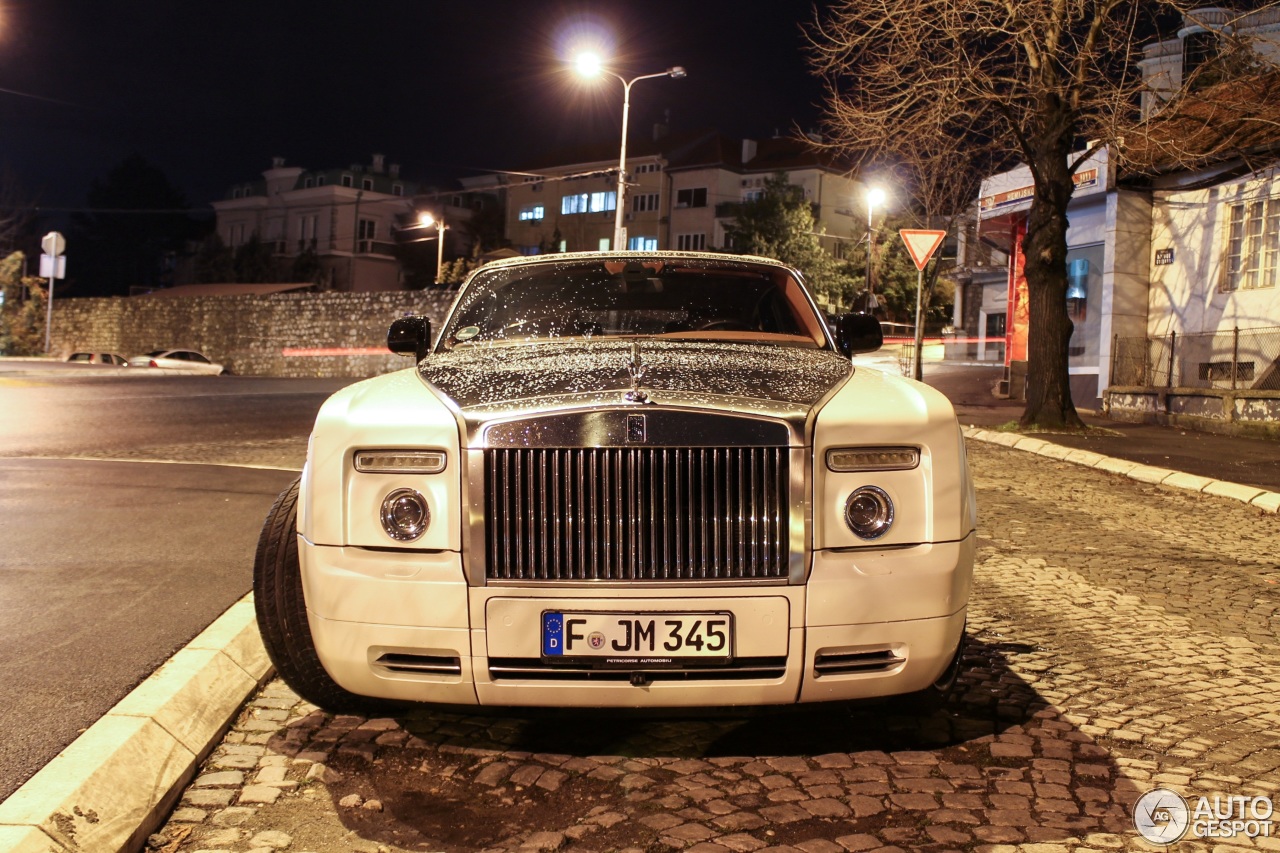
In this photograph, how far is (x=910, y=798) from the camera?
328cm

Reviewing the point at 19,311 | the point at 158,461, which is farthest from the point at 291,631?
the point at 19,311

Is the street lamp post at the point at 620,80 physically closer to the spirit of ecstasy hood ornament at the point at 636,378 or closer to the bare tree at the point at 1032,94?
the bare tree at the point at 1032,94

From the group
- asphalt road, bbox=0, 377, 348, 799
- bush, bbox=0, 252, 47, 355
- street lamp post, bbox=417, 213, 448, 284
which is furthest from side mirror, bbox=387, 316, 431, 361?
street lamp post, bbox=417, 213, 448, 284

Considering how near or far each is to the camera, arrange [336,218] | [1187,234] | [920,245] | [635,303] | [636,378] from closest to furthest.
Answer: [636,378] < [635,303] < [920,245] < [1187,234] < [336,218]

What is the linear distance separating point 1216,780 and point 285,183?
299ft

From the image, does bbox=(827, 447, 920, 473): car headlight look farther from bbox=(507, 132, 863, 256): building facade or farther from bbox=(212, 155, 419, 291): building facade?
bbox=(212, 155, 419, 291): building facade

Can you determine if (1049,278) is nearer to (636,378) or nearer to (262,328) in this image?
(636,378)

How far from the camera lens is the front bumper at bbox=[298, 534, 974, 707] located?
321 cm

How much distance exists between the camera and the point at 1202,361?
2017 centimetres

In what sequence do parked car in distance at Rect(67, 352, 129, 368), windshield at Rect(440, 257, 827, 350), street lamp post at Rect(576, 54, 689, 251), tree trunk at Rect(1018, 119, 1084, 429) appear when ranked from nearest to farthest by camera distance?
windshield at Rect(440, 257, 827, 350) → tree trunk at Rect(1018, 119, 1084, 429) → street lamp post at Rect(576, 54, 689, 251) → parked car in distance at Rect(67, 352, 129, 368)

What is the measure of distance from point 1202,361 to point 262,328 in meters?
36.4

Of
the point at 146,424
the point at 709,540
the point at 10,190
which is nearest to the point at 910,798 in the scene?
the point at 709,540

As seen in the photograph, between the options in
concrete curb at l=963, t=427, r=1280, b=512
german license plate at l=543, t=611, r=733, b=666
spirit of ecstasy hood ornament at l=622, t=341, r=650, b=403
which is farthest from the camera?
concrete curb at l=963, t=427, r=1280, b=512

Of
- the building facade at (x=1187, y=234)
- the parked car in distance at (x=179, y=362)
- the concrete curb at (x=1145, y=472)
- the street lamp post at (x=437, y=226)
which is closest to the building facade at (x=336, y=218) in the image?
the street lamp post at (x=437, y=226)
